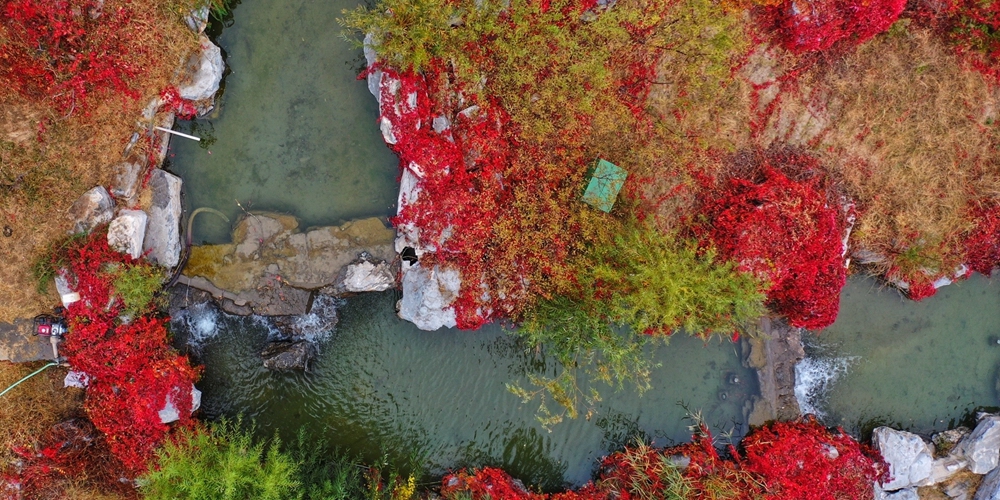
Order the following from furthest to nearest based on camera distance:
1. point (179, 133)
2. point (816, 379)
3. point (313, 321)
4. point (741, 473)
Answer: point (816, 379) → point (313, 321) → point (179, 133) → point (741, 473)

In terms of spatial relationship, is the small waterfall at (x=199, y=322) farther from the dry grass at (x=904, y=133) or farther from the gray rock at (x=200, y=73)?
the dry grass at (x=904, y=133)

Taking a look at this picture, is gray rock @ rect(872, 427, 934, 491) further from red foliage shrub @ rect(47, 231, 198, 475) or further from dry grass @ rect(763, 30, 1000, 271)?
red foliage shrub @ rect(47, 231, 198, 475)

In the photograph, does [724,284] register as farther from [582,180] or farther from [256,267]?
[256,267]

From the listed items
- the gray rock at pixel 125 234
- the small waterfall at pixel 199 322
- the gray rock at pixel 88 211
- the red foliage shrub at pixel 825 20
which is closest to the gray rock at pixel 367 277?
the small waterfall at pixel 199 322

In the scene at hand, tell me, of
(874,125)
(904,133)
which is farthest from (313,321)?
(904,133)

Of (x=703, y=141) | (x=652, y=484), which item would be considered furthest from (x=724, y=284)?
(x=652, y=484)

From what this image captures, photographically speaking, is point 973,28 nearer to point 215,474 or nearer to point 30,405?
point 215,474

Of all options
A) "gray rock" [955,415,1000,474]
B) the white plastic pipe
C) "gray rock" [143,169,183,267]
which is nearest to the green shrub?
"gray rock" [143,169,183,267]
